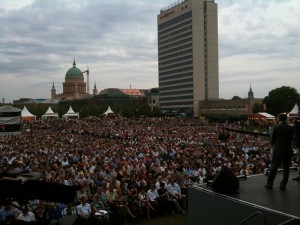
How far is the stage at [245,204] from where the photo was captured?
4.72 meters

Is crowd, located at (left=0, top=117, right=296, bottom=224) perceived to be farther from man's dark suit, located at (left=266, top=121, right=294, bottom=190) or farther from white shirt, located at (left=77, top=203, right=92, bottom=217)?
man's dark suit, located at (left=266, top=121, right=294, bottom=190)

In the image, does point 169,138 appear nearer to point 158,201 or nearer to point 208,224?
point 158,201

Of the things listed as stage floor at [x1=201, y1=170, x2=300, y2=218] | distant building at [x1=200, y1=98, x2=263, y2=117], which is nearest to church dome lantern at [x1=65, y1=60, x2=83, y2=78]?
distant building at [x1=200, y1=98, x2=263, y2=117]

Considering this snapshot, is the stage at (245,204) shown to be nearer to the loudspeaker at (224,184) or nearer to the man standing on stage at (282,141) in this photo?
the loudspeaker at (224,184)

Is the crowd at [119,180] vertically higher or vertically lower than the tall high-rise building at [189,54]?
lower

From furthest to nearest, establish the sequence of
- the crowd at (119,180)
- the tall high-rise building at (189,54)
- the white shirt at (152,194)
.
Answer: the tall high-rise building at (189,54) → the white shirt at (152,194) → the crowd at (119,180)

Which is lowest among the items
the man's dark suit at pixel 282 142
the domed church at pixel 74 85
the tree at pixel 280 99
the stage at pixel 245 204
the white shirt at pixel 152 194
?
the white shirt at pixel 152 194

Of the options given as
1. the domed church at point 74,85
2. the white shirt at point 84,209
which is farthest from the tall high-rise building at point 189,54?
the white shirt at point 84,209

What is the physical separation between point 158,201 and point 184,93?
102m

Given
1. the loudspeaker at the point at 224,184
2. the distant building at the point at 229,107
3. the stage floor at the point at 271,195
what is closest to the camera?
the stage floor at the point at 271,195

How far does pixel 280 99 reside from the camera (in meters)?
75.8

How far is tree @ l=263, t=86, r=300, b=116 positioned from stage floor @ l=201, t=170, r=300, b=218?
7278 centimetres

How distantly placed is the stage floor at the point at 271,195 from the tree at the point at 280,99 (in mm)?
72781

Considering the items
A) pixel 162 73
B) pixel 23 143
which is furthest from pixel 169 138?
pixel 162 73
